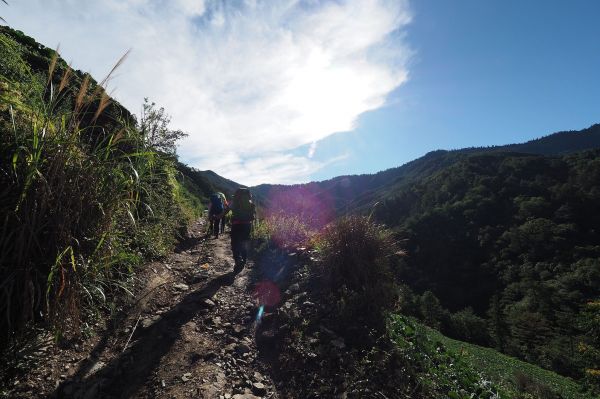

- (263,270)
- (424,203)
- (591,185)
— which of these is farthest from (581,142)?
(263,270)

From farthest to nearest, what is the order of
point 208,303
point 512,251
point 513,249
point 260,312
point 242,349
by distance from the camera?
point 512,251 → point 513,249 → point 260,312 → point 208,303 → point 242,349

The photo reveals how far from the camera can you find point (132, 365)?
3238 millimetres

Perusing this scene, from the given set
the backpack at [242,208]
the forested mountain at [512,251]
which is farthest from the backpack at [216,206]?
the forested mountain at [512,251]

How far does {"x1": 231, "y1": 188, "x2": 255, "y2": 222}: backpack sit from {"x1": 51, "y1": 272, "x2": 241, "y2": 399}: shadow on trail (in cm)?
305

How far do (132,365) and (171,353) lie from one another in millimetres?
385

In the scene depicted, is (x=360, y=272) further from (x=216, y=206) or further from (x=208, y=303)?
(x=216, y=206)

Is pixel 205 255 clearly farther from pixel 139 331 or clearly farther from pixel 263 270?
pixel 139 331

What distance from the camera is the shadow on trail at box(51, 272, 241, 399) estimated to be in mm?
2799

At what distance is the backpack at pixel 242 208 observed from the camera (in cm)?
731

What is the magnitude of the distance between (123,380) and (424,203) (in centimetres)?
11890

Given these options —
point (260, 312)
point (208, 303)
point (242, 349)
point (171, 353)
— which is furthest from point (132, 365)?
point (260, 312)

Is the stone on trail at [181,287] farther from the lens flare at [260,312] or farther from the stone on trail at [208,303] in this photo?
the lens flare at [260,312]

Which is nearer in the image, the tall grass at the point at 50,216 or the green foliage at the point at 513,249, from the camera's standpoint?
the tall grass at the point at 50,216

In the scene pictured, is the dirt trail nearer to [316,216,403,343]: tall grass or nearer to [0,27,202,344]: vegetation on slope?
[0,27,202,344]: vegetation on slope
